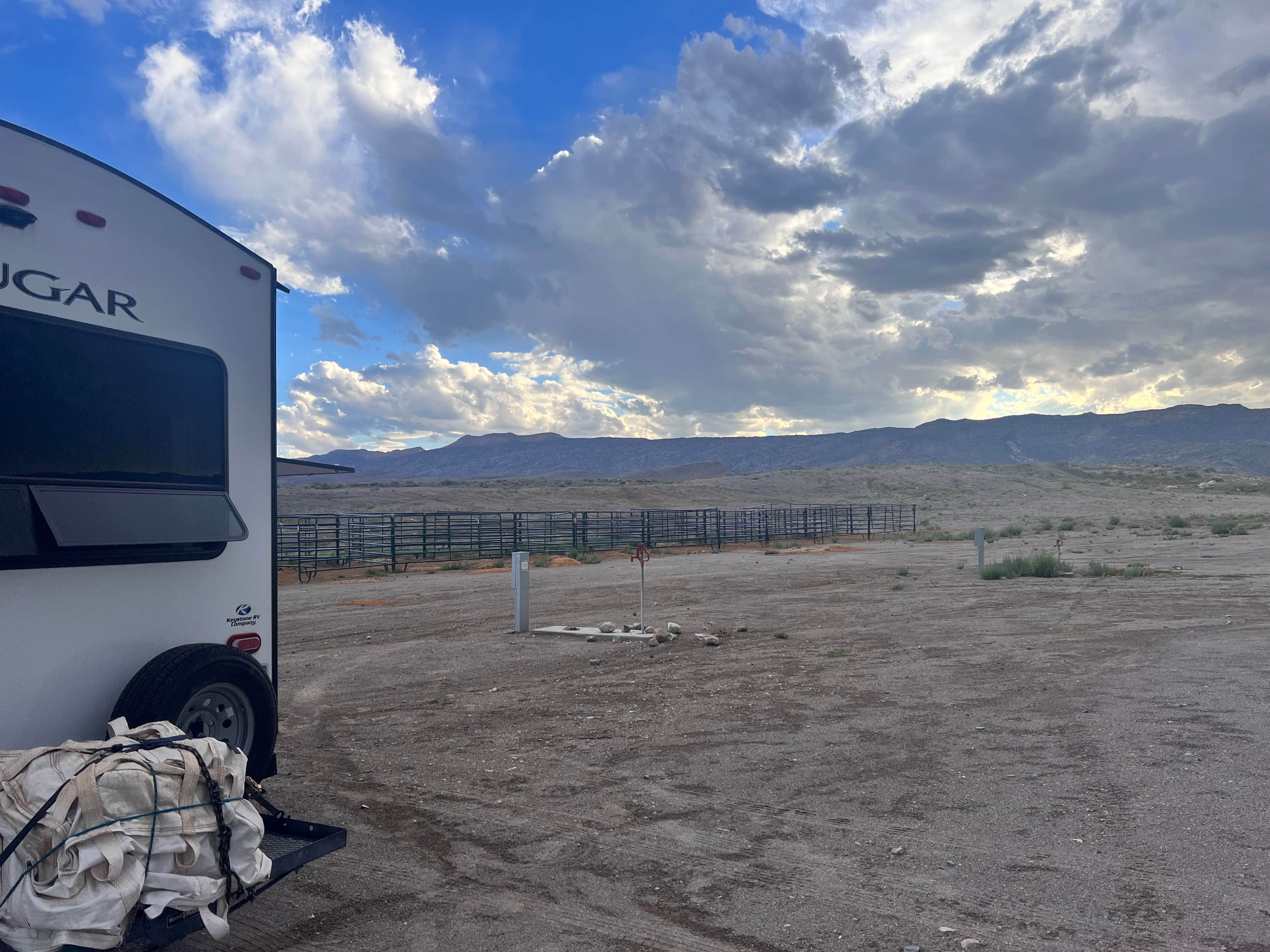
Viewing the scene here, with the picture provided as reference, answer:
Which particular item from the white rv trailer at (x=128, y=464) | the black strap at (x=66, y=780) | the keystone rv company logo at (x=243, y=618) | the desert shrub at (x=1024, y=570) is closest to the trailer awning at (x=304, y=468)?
the white rv trailer at (x=128, y=464)

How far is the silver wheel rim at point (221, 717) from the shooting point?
4.62m

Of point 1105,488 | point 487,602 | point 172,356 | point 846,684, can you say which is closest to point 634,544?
point 487,602

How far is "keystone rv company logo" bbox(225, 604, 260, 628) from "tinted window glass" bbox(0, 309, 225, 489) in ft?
2.49

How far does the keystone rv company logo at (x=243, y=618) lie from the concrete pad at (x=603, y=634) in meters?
7.90

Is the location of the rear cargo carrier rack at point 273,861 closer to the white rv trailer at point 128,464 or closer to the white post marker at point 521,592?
the white rv trailer at point 128,464

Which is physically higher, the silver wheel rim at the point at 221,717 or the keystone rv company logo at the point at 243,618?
the keystone rv company logo at the point at 243,618

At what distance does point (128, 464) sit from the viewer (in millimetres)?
4660

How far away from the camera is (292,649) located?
13.3m

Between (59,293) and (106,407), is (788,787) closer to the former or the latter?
(106,407)

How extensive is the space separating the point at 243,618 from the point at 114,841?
219 centimetres

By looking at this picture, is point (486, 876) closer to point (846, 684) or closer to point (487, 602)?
point (846, 684)

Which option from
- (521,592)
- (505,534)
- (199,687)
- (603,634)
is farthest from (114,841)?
(505,534)

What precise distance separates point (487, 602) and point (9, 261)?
15.1 metres

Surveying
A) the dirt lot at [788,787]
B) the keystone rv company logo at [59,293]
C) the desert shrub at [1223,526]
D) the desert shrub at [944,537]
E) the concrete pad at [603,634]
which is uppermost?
the keystone rv company logo at [59,293]
